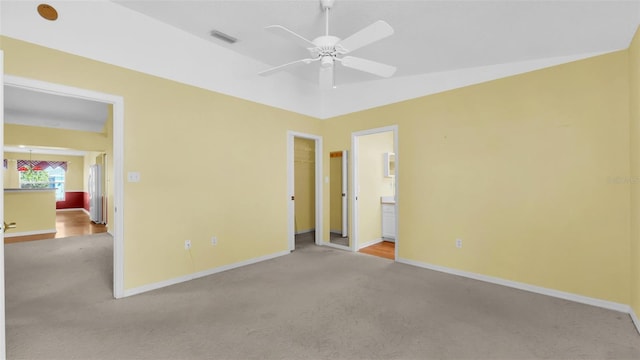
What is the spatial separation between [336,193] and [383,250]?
5.34 feet

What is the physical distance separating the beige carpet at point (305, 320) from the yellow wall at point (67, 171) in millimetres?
9808

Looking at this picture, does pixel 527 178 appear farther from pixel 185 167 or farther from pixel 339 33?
pixel 185 167

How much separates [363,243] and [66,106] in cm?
652

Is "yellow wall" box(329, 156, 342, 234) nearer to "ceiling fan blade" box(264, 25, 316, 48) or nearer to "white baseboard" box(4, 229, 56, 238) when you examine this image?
"ceiling fan blade" box(264, 25, 316, 48)

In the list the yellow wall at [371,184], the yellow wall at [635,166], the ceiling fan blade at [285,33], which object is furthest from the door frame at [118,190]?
the yellow wall at [635,166]

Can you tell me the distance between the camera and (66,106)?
216 inches

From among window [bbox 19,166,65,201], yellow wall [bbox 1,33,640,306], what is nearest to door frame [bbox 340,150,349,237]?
yellow wall [bbox 1,33,640,306]

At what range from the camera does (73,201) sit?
12.0 meters

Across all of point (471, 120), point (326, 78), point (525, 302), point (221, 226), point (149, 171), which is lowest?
point (525, 302)

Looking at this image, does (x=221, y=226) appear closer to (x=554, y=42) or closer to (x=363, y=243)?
(x=363, y=243)

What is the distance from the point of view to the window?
10.9m

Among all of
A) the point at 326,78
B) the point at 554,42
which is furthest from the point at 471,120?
the point at 326,78

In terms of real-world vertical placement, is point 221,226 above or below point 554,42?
below

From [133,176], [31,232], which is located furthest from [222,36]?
[31,232]
